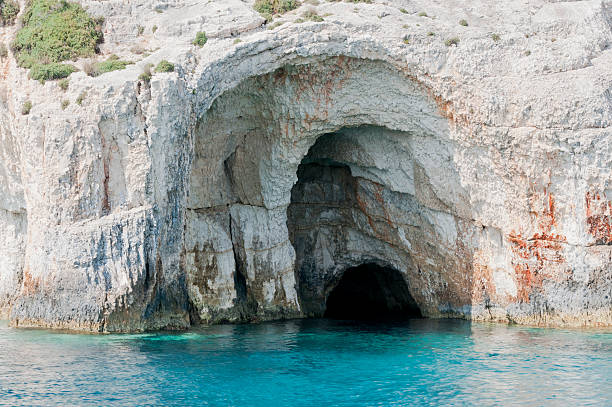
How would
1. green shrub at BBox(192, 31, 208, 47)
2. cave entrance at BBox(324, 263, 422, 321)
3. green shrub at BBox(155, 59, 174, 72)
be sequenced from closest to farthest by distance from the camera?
1. green shrub at BBox(155, 59, 174, 72)
2. green shrub at BBox(192, 31, 208, 47)
3. cave entrance at BBox(324, 263, 422, 321)

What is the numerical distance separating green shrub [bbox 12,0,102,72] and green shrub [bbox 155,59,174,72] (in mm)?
3021

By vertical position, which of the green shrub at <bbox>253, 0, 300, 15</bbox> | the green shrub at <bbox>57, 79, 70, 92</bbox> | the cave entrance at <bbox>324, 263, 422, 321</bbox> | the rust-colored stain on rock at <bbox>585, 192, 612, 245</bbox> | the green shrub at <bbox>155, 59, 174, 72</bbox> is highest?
the green shrub at <bbox>253, 0, 300, 15</bbox>

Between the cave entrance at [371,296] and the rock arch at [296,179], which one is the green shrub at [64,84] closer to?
the rock arch at [296,179]

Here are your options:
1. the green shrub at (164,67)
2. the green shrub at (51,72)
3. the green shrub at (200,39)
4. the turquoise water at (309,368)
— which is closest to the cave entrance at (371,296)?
the turquoise water at (309,368)

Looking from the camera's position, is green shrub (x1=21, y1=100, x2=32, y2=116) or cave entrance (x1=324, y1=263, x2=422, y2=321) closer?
green shrub (x1=21, y1=100, x2=32, y2=116)

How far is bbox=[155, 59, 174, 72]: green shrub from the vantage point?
26859mm

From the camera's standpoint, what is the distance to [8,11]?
31094 mm

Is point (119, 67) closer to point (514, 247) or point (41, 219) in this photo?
point (41, 219)

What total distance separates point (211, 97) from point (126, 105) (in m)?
3.11

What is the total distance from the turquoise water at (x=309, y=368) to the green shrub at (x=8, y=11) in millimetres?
11141

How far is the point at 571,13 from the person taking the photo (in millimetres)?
30172

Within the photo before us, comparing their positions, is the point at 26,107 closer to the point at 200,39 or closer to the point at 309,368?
the point at 200,39

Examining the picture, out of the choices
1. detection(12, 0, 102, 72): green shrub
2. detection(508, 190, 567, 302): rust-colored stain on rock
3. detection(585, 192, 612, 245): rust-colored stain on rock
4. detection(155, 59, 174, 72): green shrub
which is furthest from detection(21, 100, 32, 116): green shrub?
detection(585, 192, 612, 245): rust-colored stain on rock

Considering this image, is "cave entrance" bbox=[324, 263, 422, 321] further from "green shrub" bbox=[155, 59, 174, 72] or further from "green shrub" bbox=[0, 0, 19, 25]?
"green shrub" bbox=[0, 0, 19, 25]
